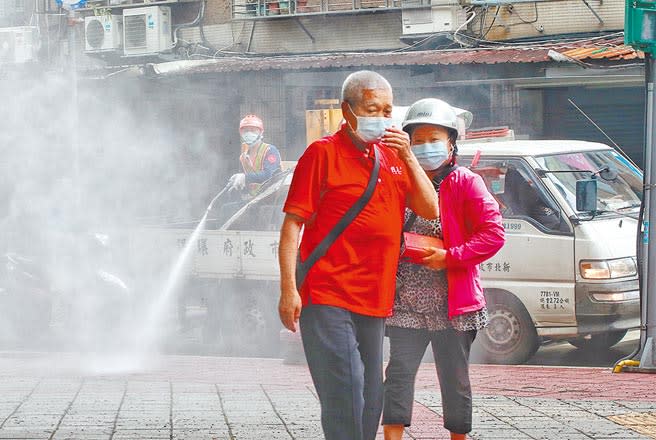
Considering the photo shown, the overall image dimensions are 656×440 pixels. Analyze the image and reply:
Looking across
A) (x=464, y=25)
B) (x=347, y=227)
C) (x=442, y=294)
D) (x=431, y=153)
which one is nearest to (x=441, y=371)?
(x=442, y=294)

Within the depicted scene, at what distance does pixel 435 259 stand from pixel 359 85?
883mm

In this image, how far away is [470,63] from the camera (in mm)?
18172

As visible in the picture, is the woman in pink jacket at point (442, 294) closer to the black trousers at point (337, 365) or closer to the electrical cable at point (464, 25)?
the black trousers at point (337, 365)

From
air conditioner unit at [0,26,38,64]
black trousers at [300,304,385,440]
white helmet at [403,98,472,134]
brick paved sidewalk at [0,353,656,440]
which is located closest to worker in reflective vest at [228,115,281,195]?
brick paved sidewalk at [0,353,656,440]

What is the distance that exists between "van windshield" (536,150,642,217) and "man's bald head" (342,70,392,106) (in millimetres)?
5294

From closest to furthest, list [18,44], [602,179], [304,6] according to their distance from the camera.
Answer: [602,179], [304,6], [18,44]

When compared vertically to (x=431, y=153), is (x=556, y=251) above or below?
below

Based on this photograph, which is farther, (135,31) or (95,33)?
(95,33)

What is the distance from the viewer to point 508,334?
9.81 meters

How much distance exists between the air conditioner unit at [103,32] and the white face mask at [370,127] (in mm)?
19240

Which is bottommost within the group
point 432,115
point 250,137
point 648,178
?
point 648,178

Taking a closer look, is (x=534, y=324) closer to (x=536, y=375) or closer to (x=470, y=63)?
(x=536, y=375)

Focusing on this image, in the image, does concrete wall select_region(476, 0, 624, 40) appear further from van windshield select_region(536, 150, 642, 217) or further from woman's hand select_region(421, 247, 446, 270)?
woman's hand select_region(421, 247, 446, 270)

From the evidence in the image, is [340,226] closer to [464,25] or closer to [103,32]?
[464,25]
